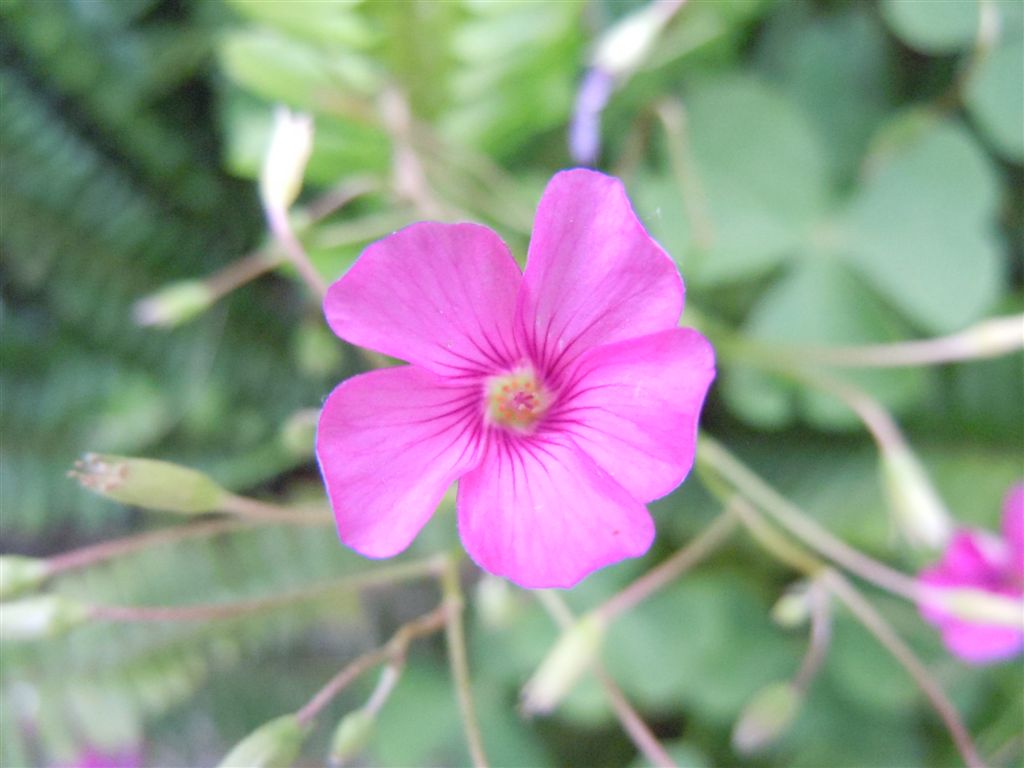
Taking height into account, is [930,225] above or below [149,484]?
below

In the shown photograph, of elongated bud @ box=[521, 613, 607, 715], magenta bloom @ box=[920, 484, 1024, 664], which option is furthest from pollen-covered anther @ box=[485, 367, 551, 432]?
magenta bloom @ box=[920, 484, 1024, 664]

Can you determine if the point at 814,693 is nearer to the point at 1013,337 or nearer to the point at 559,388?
the point at 1013,337

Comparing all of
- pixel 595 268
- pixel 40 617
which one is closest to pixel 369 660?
pixel 40 617

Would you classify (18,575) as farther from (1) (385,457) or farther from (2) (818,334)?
(2) (818,334)

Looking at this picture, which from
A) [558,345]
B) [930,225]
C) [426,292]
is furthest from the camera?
[930,225]

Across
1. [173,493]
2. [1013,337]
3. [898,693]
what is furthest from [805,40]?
[173,493]

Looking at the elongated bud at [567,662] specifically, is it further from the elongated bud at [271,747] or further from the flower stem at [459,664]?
the elongated bud at [271,747]

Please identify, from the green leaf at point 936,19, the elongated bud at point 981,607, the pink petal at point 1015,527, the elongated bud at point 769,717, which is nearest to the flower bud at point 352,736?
the elongated bud at point 769,717

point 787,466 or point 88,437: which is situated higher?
point 88,437
